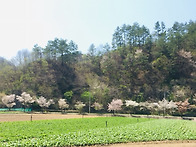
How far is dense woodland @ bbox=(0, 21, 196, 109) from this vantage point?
59469mm

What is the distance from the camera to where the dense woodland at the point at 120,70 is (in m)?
59.5

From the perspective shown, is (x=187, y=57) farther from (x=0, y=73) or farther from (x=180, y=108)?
(x=0, y=73)

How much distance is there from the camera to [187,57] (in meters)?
62.2

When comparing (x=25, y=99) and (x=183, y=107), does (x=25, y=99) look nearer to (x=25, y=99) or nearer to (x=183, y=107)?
(x=25, y=99)

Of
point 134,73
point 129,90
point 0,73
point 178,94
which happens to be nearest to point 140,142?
point 178,94

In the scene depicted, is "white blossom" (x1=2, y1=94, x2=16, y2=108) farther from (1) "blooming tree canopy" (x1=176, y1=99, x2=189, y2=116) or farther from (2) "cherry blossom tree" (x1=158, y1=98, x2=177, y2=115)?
(1) "blooming tree canopy" (x1=176, y1=99, x2=189, y2=116)

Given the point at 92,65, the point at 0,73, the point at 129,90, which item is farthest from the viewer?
the point at 92,65

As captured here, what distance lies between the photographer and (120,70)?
6662 cm

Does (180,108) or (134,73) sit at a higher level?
(134,73)

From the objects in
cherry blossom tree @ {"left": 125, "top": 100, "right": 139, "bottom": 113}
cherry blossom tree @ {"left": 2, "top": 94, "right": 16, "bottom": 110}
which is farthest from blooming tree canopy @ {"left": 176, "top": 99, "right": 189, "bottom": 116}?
cherry blossom tree @ {"left": 2, "top": 94, "right": 16, "bottom": 110}

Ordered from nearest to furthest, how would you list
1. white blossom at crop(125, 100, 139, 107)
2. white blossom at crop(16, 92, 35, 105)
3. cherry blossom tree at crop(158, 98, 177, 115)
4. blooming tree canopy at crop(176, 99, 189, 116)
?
1. blooming tree canopy at crop(176, 99, 189, 116)
2. cherry blossom tree at crop(158, 98, 177, 115)
3. white blossom at crop(125, 100, 139, 107)
4. white blossom at crop(16, 92, 35, 105)

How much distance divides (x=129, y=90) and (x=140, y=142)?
45.4 m

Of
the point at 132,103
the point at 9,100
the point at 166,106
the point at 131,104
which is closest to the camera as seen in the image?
the point at 166,106

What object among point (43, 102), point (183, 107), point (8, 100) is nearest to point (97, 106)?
point (43, 102)
